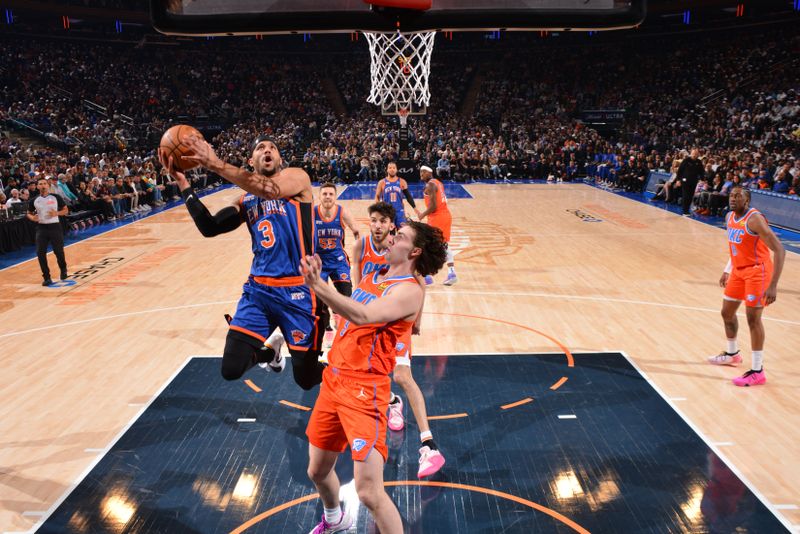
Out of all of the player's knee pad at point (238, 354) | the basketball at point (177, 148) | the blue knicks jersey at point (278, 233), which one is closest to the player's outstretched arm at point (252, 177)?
the basketball at point (177, 148)

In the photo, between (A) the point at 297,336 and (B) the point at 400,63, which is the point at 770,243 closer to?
(A) the point at 297,336

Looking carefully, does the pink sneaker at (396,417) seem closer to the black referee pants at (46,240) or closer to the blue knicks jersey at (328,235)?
the blue knicks jersey at (328,235)

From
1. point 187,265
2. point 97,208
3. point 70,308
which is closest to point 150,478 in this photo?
point 70,308

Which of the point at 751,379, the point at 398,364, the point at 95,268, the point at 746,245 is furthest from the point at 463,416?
the point at 95,268

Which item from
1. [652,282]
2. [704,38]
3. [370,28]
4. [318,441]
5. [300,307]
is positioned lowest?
[652,282]

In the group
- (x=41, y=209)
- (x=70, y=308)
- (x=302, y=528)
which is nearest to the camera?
(x=302, y=528)

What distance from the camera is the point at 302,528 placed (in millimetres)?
3914

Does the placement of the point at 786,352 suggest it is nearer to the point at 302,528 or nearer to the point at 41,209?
the point at 302,528

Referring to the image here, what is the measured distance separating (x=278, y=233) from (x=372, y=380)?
63.0 inches

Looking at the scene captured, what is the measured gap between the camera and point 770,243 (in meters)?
5.66

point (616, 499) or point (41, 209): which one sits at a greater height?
point (41, 209)

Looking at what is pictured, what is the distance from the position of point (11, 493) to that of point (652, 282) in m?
8.47

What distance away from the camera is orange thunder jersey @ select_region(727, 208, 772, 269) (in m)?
5.92

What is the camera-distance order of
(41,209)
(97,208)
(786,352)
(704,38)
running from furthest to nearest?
(704,38)
(97,208)
(41,209)
(786,352)
